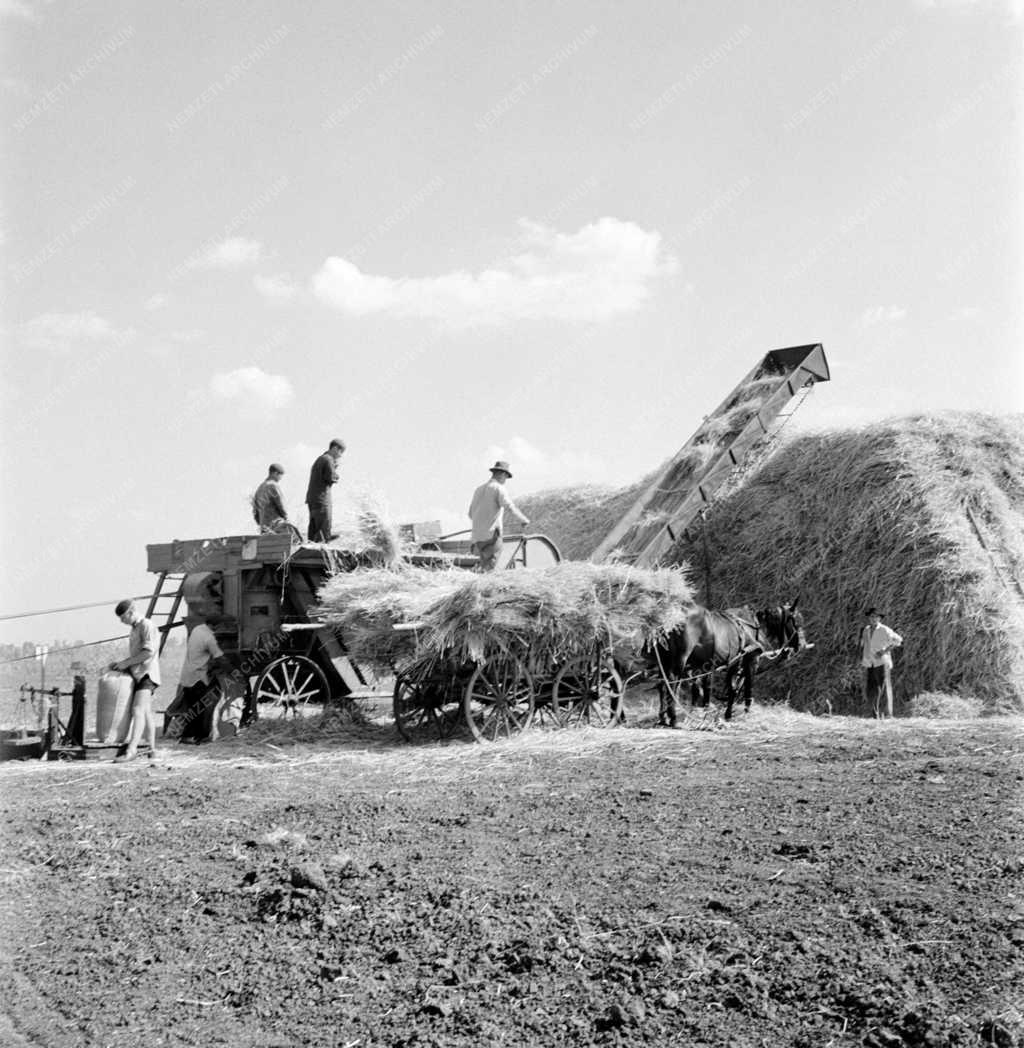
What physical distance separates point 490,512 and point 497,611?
2.07 meters

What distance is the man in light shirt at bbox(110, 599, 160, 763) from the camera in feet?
34.0

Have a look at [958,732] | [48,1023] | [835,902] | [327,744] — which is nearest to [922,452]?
[958,732]

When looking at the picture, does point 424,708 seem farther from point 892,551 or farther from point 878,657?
point 892,551

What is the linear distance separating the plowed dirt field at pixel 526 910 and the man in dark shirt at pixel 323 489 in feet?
11.9

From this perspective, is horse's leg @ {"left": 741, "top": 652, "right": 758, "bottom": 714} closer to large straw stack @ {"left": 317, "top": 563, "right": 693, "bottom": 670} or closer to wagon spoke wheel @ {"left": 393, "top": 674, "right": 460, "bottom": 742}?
large straw stack @ {"left": 317, "top": 563, "right": 693, "bottom": 670}

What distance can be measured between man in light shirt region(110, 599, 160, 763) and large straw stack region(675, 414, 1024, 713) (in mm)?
8226

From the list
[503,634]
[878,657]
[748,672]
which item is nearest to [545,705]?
[503,634]

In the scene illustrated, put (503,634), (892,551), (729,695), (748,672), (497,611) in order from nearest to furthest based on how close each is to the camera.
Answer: (497,611)
(503,634)
(729,695)
(748,672)
(892,551)

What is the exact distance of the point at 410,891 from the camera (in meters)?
5.63

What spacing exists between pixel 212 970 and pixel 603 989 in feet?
5.64

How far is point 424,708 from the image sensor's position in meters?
11.5

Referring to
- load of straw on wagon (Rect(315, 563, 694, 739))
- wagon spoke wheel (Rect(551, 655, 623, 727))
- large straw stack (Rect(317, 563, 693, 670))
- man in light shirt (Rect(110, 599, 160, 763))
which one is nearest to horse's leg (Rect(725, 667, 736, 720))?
load of straw on wagon (Rect(315, 563, 694, 739))

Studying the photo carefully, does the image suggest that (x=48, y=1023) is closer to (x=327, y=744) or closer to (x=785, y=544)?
(x=327, y=744)

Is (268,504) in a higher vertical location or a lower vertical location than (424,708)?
higher
